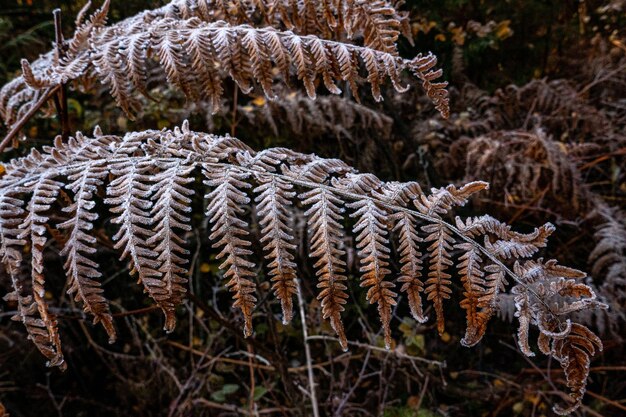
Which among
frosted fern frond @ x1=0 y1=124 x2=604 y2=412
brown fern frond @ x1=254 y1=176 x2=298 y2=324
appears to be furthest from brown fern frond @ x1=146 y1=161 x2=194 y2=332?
brown fern frond @ x1=254 y1=176 x2=298 y2=324

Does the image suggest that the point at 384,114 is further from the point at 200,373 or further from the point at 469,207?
the point at 200,373

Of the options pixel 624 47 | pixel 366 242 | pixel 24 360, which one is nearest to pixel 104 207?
pixel 24 360

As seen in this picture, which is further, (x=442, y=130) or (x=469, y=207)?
(x=442, y=130)

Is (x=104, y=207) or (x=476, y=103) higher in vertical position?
(x=476, y=103)

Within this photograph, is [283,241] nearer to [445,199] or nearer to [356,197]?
[356,197]

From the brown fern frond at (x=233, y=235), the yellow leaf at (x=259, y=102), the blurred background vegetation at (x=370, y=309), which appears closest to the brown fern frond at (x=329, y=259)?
the brown fern frond at (x=233, y=235)

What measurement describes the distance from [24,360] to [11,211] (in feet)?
4.59

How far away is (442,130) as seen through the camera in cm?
256

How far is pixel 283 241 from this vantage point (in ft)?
2.61

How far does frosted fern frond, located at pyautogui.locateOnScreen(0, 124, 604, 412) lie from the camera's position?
0.77 meters

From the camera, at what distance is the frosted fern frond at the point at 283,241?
30.2 inches

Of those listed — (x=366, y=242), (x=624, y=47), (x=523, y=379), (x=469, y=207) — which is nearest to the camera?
(x=366, y=242)

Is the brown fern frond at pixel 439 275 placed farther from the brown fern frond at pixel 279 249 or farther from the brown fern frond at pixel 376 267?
the brown fern frond at pixel 279 249

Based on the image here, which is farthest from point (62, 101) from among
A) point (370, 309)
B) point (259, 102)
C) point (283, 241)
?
point (370, 309)
